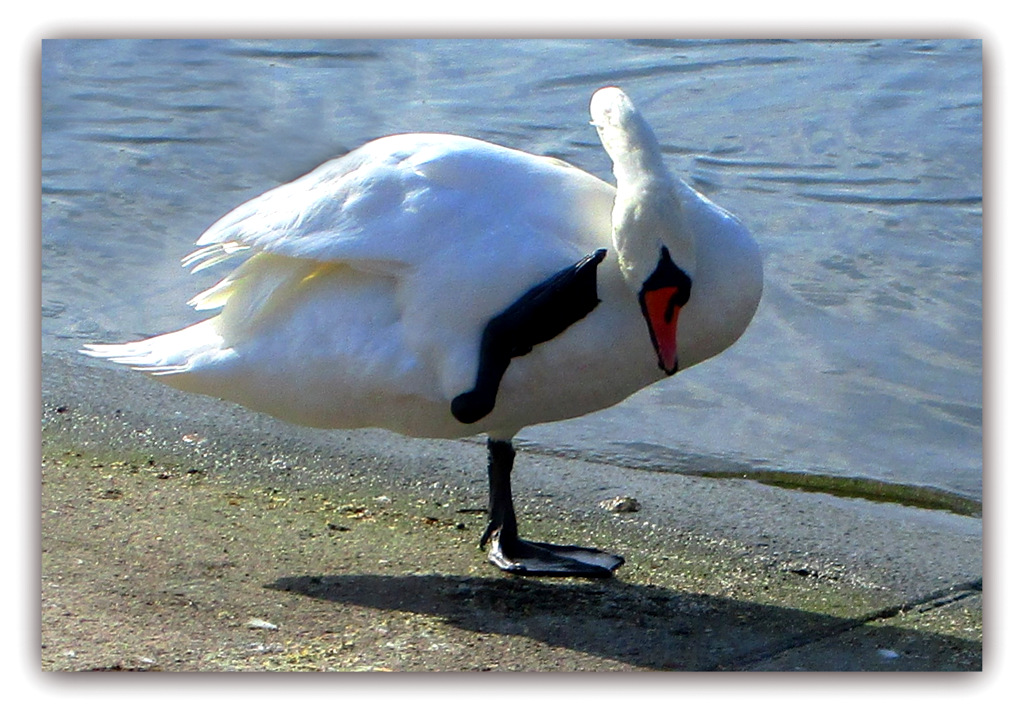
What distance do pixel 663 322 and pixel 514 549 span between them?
3.08ft

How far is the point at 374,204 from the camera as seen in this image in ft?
13.5

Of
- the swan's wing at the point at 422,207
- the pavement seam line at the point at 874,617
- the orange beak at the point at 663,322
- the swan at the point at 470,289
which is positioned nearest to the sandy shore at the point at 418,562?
the pavement seam line at the point at 874,617

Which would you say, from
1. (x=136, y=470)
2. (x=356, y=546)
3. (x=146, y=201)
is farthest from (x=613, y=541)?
(x=146, y=201)

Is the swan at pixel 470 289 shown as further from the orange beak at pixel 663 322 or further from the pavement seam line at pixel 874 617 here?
the pavement seam line at pixel 874 617

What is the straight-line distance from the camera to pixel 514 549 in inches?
175

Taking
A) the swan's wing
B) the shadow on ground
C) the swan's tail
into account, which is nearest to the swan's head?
the swan's wing

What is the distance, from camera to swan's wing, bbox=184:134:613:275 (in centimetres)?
402

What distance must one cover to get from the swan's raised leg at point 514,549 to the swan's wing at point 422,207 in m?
0.78

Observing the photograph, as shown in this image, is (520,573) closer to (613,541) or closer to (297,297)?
(613,541)

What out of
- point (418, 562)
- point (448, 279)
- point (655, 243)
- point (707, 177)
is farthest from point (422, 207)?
point (707, 177)

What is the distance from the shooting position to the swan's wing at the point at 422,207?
4.02m

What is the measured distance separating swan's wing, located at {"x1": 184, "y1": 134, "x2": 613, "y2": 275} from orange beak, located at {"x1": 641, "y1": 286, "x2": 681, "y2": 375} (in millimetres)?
278

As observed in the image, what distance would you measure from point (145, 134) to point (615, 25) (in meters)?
3.20

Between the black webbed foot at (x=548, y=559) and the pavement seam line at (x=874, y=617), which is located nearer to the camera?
the pavement seam line at (x=874, y=617)
